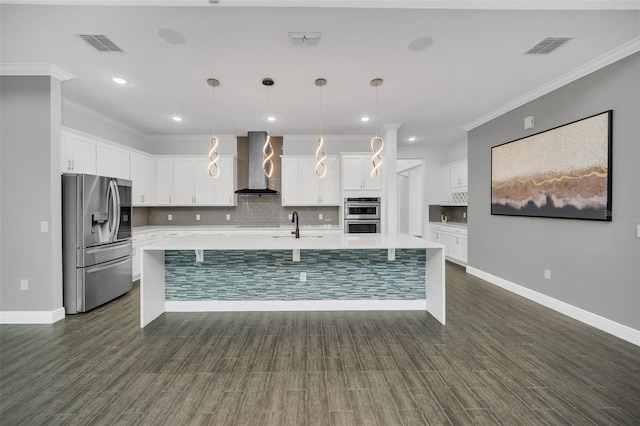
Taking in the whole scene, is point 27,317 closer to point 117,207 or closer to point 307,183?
point 117,207

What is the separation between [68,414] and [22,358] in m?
1.20

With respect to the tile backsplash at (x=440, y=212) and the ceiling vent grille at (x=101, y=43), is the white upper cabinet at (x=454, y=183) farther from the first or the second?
the ceiling vent grille at (x=101, y=43)

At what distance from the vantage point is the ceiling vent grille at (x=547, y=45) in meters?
2.65

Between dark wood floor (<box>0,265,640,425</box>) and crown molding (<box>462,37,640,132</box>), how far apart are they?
2.76 m

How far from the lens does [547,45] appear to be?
9.02 feet

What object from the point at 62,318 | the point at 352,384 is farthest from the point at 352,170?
the point at 62,318

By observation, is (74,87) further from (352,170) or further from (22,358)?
(352,170)

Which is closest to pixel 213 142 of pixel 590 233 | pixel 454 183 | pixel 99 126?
pixel 99 126

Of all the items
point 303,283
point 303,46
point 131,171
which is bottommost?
point 303,283

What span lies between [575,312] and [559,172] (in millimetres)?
1645

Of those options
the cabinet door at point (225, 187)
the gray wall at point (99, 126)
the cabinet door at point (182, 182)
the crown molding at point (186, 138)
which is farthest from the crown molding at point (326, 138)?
the gray wall at point (99, 126)

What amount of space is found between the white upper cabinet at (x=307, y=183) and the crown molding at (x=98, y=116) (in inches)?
117

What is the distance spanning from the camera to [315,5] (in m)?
2.21

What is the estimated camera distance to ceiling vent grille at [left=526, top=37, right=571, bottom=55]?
2.65 m
